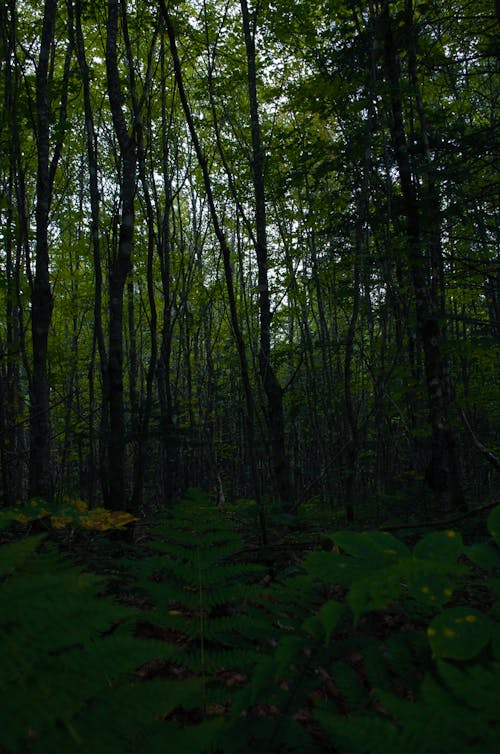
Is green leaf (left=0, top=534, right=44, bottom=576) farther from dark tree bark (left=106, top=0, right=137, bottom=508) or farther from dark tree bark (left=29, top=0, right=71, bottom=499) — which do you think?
dark tree bark (left=29, top=0, right=71, bottom=499)

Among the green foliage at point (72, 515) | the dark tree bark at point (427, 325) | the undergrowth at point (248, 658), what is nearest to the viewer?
the undergrowth at point (248, 658)

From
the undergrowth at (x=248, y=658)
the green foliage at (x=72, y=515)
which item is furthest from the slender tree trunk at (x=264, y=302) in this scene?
the undergrowth at (x=248, y=658)

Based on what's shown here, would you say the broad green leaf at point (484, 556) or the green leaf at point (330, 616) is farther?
the broad green leaf at point (484, 556)

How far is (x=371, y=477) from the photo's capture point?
17.1 meters

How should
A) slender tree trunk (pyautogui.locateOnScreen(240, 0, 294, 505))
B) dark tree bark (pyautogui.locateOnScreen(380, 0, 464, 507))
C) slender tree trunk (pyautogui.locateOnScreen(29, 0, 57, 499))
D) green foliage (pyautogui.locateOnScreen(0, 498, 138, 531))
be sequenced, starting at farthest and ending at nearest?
slender tree trunk (pyautogui.locateOnScreen(240, 0, 294, 505)) < dark tree bark (pyautogui.locateOnScreen(380, 0, 464, 507)) < slender tree trunk (pyautogui.locateOnScreen(29, 0, 57, 499)) < green foliage (pyautogui.locateOnScreen(0, 498, 138, 531))

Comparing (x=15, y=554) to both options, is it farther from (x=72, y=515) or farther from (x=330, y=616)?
(x=72, y=515)

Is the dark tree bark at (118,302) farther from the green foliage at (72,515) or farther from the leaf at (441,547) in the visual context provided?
the leaf at (441,547)

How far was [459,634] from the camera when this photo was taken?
0.83 meters

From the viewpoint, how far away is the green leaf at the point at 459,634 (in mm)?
802

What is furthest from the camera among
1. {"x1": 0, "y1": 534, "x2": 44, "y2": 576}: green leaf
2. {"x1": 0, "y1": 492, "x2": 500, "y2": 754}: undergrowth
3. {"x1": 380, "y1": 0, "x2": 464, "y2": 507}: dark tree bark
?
{"x1": 380, "y1": 0, "x2": 464, "y2": 507}: dark tree bark

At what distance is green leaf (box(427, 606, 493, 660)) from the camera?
0.80 m

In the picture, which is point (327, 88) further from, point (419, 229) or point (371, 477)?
point (371, 477)

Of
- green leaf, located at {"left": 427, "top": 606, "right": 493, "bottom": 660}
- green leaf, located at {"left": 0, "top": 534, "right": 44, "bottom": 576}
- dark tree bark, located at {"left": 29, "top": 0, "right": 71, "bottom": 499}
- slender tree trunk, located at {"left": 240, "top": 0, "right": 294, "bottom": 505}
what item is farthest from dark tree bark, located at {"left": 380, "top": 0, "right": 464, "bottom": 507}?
green leaf, located at {"left": 0, "top": 534, "right": 44, "bottom": 576}

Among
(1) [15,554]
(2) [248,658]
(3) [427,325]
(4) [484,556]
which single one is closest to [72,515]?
(2) [248,658]
